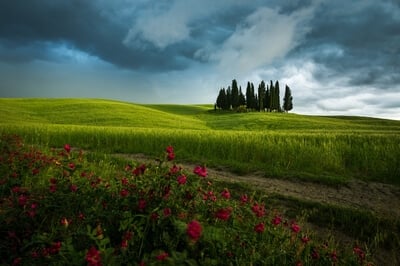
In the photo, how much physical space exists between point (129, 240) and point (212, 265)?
0.69m

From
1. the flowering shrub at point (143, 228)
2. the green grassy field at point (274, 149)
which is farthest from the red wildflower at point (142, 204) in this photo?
the green grassy field at point (274, 149)

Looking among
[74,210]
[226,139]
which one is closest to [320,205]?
[74,210]

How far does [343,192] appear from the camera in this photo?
906cm

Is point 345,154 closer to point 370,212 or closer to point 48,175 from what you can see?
point 370,212

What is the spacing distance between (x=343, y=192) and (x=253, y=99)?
72.8m

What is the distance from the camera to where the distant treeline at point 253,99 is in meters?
79.2

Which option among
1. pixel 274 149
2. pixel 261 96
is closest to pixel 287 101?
pixel 261 96

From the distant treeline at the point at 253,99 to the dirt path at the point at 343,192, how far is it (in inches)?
2690

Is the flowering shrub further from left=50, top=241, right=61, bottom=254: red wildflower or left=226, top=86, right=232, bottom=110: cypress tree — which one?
left=226, top=86, right=232, bottom=110: cypress tree

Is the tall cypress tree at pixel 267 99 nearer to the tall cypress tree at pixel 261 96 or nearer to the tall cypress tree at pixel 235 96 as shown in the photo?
the tall cypress tree at pixel 261 96

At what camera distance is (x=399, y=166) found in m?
10.7

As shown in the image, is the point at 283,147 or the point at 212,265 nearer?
the point at 212,265

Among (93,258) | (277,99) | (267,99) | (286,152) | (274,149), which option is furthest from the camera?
(277,99)

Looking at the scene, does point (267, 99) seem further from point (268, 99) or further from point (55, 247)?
point (55, 247)
